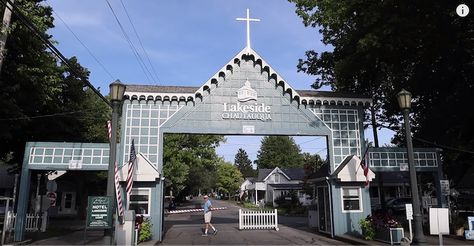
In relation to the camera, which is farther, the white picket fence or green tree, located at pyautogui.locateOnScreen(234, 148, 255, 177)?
green tree, located at pyautogui.locateOnScreen(234, 148, 255, 177)

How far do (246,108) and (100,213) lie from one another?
949cm

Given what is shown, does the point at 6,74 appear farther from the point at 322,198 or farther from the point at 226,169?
the point at 226,169

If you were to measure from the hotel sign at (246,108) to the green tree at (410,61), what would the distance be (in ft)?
16.9

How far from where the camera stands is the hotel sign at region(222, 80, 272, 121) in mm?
19266

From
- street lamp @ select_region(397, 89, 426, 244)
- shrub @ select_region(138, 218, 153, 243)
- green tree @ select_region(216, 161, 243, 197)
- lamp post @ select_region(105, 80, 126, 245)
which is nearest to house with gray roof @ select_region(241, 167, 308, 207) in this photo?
green tree @ select_region(216, 161, 243, 197)

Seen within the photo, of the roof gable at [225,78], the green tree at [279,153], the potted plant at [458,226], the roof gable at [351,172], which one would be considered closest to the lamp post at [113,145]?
the roof gable at [225,78]

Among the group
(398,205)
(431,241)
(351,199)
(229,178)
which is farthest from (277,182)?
(431,241)

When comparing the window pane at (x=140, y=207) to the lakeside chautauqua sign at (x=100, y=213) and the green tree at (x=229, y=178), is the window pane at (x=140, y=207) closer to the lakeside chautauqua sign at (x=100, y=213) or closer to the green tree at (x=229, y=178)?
the lakeside chautauqua sign at (x=100, y=213)

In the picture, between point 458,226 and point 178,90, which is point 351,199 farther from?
point 178,90

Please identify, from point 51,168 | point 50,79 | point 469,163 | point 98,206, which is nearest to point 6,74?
point 50,79

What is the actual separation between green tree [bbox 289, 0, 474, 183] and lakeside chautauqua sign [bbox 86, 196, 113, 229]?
41.0 ft

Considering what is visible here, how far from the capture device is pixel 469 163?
25609 millimetres

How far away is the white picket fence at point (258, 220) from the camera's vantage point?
75.9 ft

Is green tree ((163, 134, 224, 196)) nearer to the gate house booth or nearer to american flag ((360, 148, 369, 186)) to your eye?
the gate house booth
